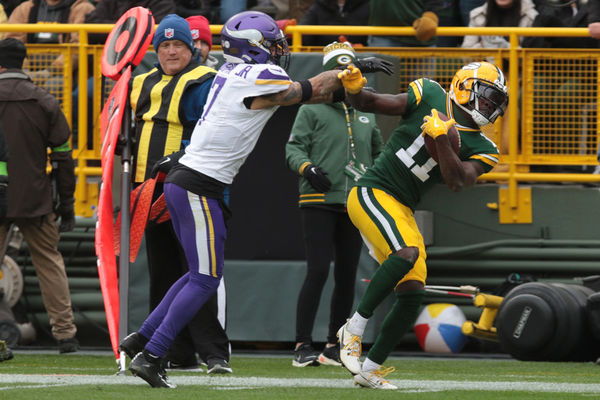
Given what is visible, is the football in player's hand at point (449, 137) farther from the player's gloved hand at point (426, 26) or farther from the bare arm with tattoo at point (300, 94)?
the player's gloved hand at point (426, 26)

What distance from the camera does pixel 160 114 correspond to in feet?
24.7

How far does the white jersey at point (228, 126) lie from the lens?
20.7 feet

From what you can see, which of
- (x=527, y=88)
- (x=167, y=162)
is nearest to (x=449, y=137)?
(x=167, y=162)

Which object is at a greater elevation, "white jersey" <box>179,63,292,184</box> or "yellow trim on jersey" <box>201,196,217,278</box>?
"white jersey" <box>179,63,292,184</box>

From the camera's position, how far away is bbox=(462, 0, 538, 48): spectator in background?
34.4 ft

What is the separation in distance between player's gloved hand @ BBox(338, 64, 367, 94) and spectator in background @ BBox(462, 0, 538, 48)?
14.7ft

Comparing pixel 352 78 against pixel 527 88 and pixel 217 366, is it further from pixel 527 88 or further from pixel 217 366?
pixel 527 88

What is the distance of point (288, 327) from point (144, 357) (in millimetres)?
4151

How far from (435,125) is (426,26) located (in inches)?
164

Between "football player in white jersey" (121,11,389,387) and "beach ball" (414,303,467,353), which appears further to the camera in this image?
"beach ball" (414,303,467,353)

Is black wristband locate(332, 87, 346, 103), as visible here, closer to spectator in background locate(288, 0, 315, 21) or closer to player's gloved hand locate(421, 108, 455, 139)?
player's gloved hand locate(421, 108, 455, 139)

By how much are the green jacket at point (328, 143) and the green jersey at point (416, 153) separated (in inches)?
78.1

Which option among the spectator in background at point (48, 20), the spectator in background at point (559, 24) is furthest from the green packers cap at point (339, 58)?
the spectator in background at point (48, 20)

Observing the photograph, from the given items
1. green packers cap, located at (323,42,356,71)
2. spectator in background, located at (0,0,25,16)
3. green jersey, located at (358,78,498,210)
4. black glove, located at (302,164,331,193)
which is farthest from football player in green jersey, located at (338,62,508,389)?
spectator in background, located at (0,0,25,16)
